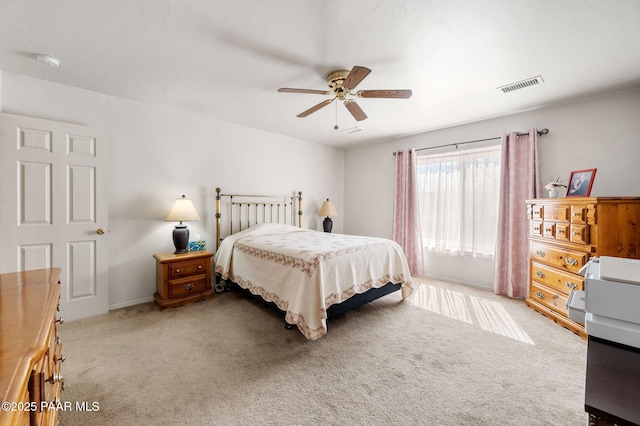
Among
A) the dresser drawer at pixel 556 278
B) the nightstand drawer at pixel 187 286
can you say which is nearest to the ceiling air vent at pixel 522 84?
the dresser drawer at pixel 556 278

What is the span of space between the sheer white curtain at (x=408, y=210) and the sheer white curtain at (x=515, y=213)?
124 cm

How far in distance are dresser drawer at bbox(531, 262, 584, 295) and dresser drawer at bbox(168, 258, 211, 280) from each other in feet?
13.5

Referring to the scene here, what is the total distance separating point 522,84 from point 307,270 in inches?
117

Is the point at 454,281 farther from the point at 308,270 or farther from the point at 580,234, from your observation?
the point at 308,270

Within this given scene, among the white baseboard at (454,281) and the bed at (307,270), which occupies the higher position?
the bed at (307,270)

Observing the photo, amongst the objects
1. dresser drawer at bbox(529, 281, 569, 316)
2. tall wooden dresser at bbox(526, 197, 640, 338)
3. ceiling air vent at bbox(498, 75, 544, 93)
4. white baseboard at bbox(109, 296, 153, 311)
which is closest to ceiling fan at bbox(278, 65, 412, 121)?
ceiling air vent at bbox(498, 75, 544, 93)

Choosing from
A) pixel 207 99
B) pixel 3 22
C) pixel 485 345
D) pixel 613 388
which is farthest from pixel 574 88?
pixel 3 22

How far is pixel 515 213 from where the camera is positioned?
3.48 meters

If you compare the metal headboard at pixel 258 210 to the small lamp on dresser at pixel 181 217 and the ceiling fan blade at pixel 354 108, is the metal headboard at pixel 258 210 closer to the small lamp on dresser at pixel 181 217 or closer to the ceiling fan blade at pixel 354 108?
the small lamp on dresser at pixel 181 217

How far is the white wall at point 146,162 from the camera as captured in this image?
2.74 m

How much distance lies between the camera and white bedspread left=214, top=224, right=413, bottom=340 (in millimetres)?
2299

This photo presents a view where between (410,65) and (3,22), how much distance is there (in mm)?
3153

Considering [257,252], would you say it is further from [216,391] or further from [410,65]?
[410,65]

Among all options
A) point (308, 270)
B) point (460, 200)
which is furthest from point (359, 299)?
point (460, 200)
